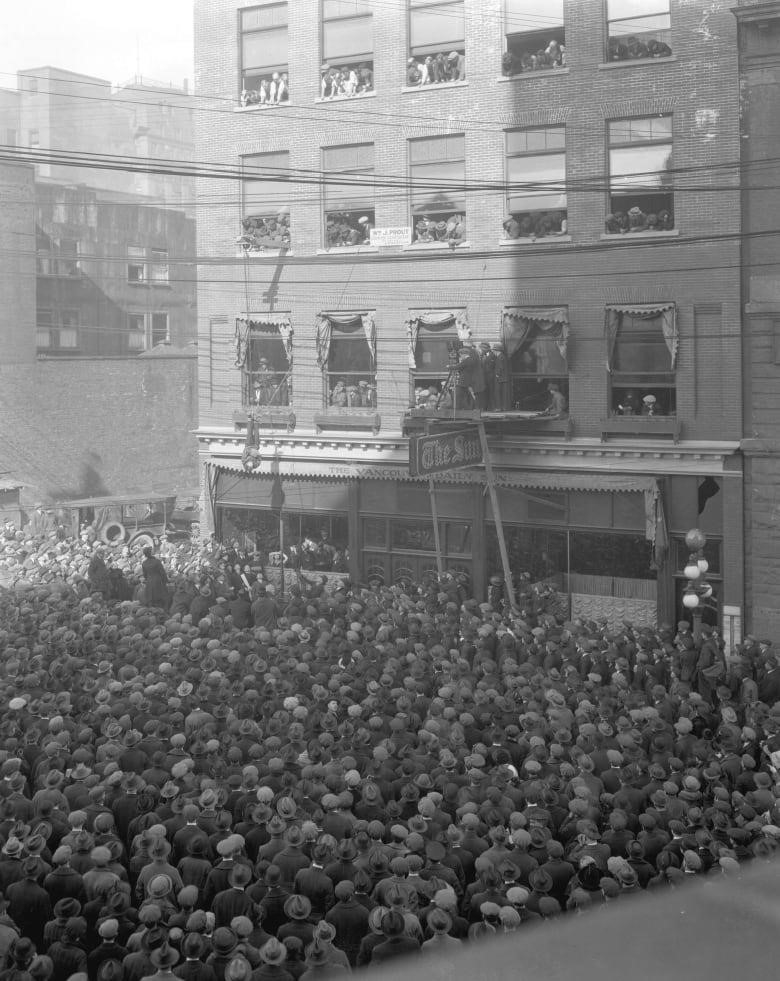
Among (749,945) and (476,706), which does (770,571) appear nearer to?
(476,706)

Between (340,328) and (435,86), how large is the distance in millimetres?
5973

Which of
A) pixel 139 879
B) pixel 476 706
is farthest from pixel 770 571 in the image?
pixel 139 879

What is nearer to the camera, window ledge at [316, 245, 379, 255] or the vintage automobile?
window ledge at [316, 245, 379, 255]

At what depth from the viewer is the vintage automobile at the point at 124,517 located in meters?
35.0

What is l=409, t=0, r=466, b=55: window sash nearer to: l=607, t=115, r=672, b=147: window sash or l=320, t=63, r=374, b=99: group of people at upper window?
l=320, t=63, r=374, b=99: group of people at upper window

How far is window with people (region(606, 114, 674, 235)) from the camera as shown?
2355 centimetres

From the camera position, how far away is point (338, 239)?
2784cm

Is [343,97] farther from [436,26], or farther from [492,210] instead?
[492,210]

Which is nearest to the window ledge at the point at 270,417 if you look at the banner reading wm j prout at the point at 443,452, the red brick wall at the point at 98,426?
the banner reading wm j prout at the point at 443,452

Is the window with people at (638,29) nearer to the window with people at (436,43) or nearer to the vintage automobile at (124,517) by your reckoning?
the window with people at (436,43)

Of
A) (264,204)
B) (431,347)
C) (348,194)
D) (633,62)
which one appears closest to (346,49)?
(348,194)

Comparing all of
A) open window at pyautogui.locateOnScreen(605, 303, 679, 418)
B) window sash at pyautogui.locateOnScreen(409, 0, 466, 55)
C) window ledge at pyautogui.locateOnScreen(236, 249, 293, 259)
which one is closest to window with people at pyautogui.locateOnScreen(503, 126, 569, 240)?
open window at pyautogui.locateOnScreen(605, 303, 679, 418)

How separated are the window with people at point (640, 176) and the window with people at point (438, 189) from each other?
360 cm

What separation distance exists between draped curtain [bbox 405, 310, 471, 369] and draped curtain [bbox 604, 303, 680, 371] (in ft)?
10.9
